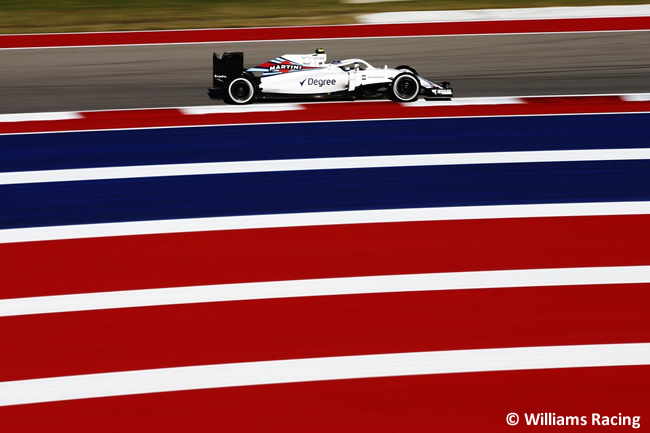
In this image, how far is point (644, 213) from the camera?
26.4 ft

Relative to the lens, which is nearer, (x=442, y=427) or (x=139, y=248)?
(x=442, y=427)

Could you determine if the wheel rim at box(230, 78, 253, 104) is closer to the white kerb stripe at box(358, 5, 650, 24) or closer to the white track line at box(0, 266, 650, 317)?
the white track line at box(0, 266, 650, 317)

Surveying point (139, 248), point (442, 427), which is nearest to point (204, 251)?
point (139, 248)

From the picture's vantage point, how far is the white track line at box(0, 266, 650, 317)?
6453 millimetres

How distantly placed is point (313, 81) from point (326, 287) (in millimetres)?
4891

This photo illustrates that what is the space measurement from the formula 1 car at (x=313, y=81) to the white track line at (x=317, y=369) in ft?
19.1

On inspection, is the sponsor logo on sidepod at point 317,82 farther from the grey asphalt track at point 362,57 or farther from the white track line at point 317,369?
the white track line at point 317,369

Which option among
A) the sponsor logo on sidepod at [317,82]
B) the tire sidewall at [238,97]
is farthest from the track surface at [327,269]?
the sponsor logo on sidepod at [317,82]

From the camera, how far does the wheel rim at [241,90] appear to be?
36.7 ft

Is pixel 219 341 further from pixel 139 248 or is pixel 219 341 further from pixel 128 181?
pixel 128 181

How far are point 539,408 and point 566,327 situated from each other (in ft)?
3.40

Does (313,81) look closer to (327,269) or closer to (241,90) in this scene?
(241,90)

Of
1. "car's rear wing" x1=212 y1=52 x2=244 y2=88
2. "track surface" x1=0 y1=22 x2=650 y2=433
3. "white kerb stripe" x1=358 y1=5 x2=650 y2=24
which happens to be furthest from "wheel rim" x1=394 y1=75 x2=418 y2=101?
"white kerb stripe" x1=358 y1=5 x2=650 y2=24

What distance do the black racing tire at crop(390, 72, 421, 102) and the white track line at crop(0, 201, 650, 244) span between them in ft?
11.4
